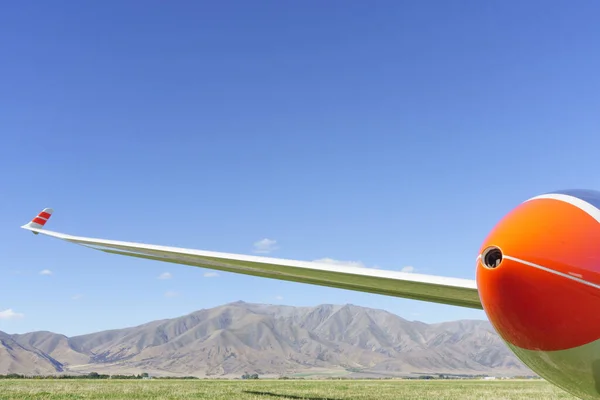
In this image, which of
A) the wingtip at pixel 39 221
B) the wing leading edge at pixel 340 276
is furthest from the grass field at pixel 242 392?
the wing leading edge at pixel 340 276

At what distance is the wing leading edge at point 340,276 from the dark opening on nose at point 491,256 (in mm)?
3103

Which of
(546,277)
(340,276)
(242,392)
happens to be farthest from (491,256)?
(242,392)

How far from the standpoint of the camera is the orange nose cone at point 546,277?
434cm

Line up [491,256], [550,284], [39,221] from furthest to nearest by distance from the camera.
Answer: [39,221]
[491,256]
[550,284]

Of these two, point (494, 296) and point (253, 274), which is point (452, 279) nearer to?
point (494, 296)

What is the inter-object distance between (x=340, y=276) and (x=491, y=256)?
204 inches

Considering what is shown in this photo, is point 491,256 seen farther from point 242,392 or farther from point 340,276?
point 242,392

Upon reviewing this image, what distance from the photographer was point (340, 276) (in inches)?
384

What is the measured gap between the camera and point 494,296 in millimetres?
4699

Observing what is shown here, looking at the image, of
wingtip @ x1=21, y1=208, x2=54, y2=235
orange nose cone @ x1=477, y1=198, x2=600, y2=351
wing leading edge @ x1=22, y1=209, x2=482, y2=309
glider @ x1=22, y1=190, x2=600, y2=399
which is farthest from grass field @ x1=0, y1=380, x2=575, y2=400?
orange nose cone @ x1=477, y1=198, x2=600, y2=351

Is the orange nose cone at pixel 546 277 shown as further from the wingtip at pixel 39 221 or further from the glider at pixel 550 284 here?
the wingtip at pixel 39 221

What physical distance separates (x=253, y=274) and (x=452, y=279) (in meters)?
5.90

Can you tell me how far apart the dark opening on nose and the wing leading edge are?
10.2ft

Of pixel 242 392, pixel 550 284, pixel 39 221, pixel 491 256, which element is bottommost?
pixel 242 392
